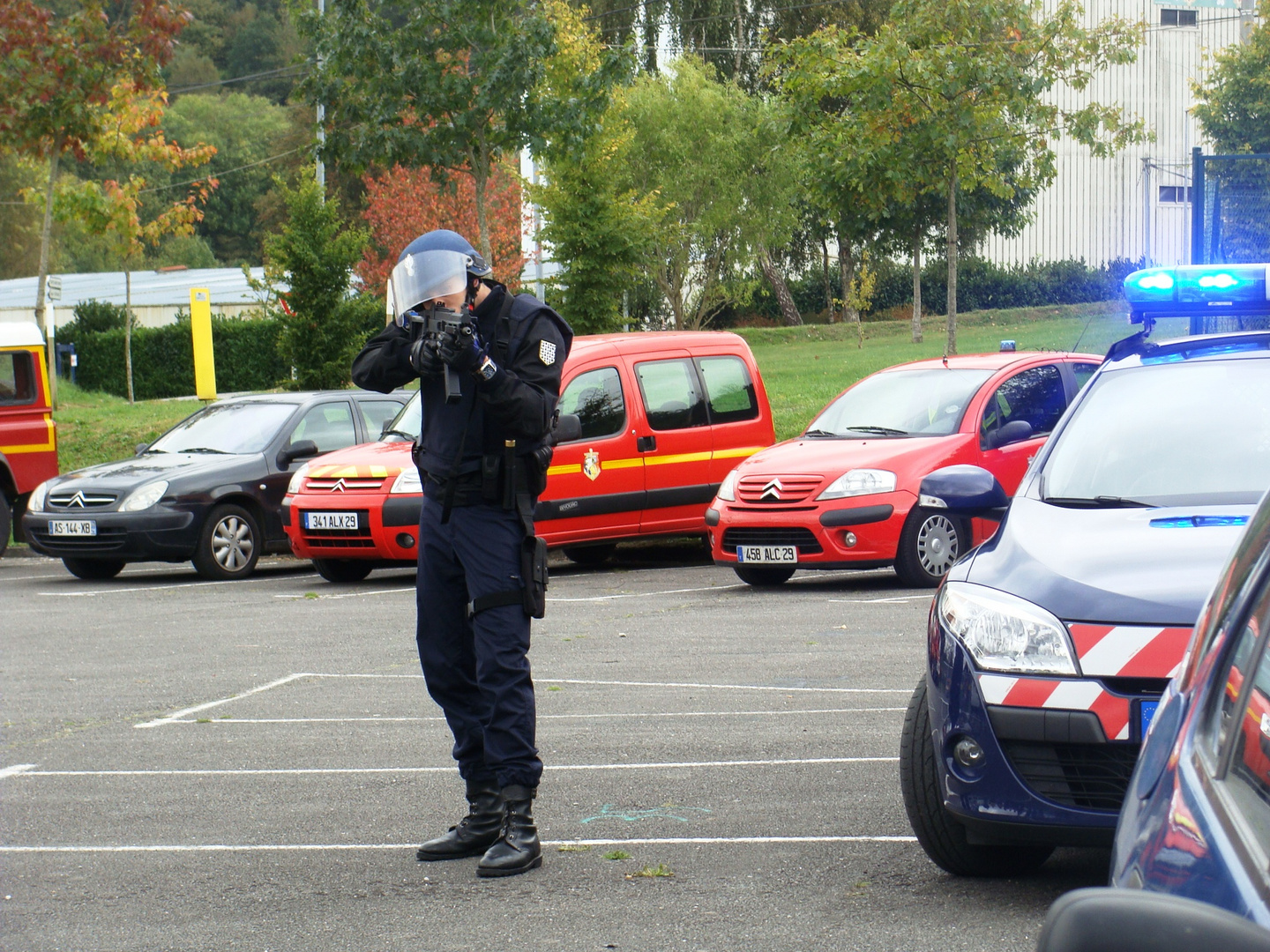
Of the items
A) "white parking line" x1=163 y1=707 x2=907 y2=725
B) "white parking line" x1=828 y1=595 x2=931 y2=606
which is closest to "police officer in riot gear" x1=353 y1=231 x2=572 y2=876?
"white parking line" x1=163 y1=707 x2=907 y2=725

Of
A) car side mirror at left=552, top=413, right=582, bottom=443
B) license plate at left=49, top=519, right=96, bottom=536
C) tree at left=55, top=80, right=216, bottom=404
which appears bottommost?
license plate at left=49, top=519, right=96, bottom=536

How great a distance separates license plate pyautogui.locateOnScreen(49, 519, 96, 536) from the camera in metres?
13.5

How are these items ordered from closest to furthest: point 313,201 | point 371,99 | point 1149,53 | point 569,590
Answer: point 569,590 < point 371,99 < point 313,201 < point 1149,53

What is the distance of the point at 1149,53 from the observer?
53062mm

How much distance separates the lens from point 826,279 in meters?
48.9

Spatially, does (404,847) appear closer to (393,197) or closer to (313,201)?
(313,201)

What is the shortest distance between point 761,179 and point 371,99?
22136 millimetres

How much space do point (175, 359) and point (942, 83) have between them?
2912 cm

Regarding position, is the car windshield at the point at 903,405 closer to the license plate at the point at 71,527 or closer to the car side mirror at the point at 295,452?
the car side mirror at the point at 295,452

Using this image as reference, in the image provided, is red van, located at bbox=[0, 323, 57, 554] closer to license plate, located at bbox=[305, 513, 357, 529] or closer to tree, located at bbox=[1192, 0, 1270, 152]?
license plate, located at bbox=[305, 513, 357, 529]

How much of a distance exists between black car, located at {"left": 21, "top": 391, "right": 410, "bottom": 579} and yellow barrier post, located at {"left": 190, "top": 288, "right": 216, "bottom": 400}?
15299mm

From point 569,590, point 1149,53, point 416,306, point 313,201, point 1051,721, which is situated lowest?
point 569,590

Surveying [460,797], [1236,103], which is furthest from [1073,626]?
[1236,103]

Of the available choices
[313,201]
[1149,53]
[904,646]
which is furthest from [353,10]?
[1149,53]
